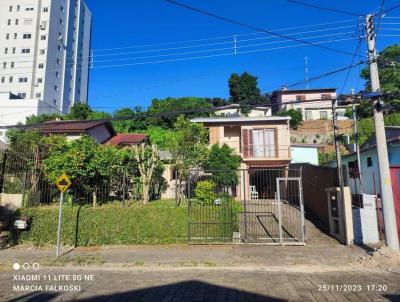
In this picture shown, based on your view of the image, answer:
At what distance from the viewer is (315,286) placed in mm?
6617

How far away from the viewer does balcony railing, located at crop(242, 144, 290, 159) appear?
24.5 m

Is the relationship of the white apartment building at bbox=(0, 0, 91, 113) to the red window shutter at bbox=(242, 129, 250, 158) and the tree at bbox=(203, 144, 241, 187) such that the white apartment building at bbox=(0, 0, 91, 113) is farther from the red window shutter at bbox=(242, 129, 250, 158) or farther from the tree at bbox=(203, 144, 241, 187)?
the tree at bbox=(203, 144, 241, 187)

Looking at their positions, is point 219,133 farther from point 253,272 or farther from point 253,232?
point 253,272

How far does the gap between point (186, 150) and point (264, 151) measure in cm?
806

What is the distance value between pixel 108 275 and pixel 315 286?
508 centimetres

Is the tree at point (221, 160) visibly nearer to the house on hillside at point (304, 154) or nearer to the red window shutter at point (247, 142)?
the red window shutter at point (247, 142)

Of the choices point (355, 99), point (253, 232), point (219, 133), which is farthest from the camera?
point (219, 133)

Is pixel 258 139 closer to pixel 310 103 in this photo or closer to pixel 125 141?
pixel 125 141

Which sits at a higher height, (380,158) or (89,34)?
(89,34)

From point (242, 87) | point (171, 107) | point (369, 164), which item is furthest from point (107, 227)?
point (242, 87)

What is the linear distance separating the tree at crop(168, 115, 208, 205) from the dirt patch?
1077 centimetres

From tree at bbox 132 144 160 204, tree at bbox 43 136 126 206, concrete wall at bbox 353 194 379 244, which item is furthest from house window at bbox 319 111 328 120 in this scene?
tree at bbox 43 136 126 206

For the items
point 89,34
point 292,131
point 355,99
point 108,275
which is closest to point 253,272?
point 108,275

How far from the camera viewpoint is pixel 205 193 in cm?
1328
